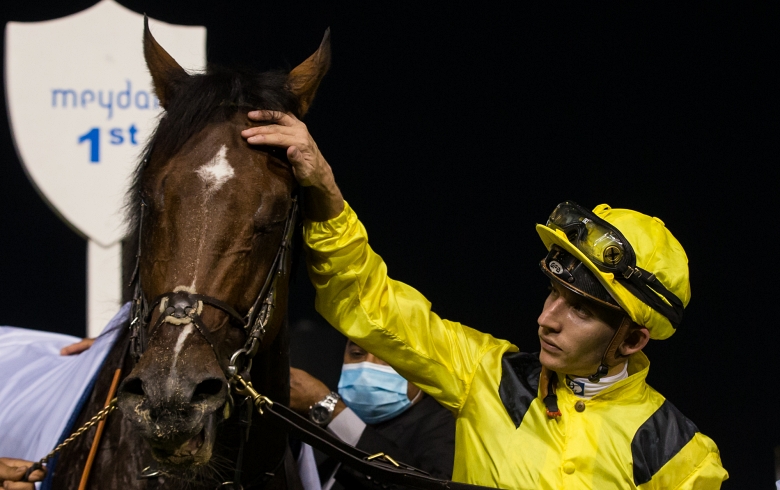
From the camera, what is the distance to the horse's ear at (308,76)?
176 centimetres

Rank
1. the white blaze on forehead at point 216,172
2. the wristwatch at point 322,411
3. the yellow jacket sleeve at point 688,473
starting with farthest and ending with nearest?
1. the wristwatch at point 322,411
2. the yellow jacket sleeve at point 688,473
3. the white blaze on forehead at point 216,172

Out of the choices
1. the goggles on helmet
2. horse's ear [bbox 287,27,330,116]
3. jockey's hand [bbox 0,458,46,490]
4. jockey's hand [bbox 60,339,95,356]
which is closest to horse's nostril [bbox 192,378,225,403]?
jockey's hand [bbox 0,458,46,490]

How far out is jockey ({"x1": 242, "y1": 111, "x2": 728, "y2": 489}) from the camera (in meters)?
1.64

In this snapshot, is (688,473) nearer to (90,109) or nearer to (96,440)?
(96,440)

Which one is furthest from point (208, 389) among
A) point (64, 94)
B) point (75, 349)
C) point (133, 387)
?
point (64, 94)

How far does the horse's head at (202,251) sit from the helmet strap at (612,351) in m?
0.67

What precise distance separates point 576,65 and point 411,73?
0.61m

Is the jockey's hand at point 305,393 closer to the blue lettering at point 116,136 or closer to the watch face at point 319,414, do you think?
the watch face at point 319,414

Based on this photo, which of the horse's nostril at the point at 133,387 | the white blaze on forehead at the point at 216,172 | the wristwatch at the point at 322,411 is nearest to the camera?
the horse's nostril at the point at 133,387

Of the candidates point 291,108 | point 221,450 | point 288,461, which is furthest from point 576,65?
point 221,450

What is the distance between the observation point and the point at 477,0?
304 cm

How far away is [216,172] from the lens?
150cm

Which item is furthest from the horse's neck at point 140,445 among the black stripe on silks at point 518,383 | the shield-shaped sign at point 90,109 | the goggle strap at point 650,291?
the shield-shaped sign at point 90,109

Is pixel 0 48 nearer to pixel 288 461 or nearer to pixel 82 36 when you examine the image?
pixel 82 36
